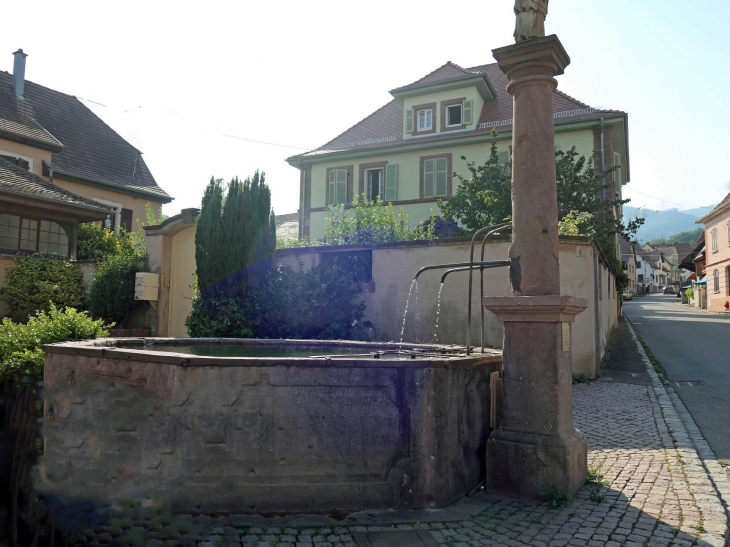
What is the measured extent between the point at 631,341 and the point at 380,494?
14.5m

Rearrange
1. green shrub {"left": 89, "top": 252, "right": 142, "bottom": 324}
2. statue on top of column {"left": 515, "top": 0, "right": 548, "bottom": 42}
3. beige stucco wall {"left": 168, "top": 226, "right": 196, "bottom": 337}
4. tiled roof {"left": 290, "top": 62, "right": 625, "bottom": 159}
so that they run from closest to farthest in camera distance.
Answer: statue on top of column {"left": 515, "top": 0, "right": 548, "bottom": 42} → green shrub {"left": 89, "top": 252, "right": 142, "bottom": 324} → beige stucco wall {"left": 168, "top": 226, "right": 196, "bottom": 337} → tiled roof {"left": 290, "top": 62, "right": 625, "bottom": 159}

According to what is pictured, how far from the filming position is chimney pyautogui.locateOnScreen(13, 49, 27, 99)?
22.6m

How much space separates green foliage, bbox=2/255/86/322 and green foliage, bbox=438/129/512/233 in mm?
11236

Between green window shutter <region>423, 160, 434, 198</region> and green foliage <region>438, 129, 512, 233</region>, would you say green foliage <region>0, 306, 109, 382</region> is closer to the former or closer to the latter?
green foliage <region>438, 129, 512, 233</region>

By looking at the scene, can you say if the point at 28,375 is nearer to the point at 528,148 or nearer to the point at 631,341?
the point at 528,148

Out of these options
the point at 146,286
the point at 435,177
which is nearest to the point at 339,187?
the point at 435,177

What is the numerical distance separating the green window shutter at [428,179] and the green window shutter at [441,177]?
246 mm

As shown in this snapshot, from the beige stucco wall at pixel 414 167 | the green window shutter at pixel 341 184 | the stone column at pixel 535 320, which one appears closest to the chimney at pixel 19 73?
the beige stucco wall at pixel 414 167

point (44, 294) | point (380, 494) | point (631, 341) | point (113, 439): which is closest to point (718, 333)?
point (631, 341)

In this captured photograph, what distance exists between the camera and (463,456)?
179 inches

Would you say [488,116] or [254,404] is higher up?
[488,116]

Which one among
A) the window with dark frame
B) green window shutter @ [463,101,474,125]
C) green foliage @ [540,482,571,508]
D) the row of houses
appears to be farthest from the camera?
the row of houses

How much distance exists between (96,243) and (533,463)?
17.5 meters

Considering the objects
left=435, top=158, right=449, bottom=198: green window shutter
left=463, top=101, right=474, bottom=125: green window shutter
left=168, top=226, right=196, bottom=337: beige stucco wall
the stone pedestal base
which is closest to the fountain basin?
the stone pedestal base
